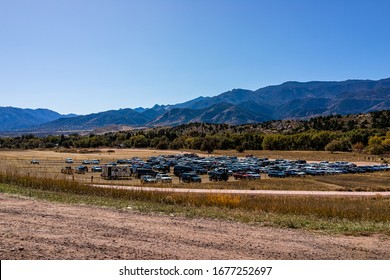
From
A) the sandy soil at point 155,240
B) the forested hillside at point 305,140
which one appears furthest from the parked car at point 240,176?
the forested hillside at point 305,140

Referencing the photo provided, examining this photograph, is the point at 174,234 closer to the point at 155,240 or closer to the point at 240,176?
the point at 155,240

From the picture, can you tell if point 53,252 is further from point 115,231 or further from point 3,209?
point 3,209

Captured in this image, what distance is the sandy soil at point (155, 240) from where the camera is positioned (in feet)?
28.2

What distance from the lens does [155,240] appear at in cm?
981

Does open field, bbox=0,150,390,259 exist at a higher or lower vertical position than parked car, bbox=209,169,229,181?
higher

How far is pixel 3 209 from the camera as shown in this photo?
535 inches

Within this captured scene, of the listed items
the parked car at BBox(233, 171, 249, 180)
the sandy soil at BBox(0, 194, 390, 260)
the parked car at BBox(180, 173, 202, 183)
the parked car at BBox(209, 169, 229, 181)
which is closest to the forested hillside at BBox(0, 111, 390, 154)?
the parked car at BBox(233, 171, 249, 180)

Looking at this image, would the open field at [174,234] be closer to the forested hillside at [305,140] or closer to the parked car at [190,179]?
the parked car at [190,179]

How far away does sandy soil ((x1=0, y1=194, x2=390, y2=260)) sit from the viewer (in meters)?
8.60

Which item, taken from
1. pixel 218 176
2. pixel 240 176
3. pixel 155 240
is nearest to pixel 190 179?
pixel 218 176

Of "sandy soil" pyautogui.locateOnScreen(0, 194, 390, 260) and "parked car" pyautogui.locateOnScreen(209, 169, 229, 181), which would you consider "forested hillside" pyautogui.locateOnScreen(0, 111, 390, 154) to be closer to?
"parked car" pyautogui.locateOnScreen(209, 169, 229, 181)


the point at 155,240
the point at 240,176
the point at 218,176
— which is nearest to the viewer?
the point at 155,240

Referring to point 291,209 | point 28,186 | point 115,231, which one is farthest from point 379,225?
point 28,186

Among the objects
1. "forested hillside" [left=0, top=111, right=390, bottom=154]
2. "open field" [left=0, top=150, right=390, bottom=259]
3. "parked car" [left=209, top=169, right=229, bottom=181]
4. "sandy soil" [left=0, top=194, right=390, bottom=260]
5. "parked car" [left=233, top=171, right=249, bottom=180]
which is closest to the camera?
"sandy soil" [left=0, top=194, right=390, bottom=260]
